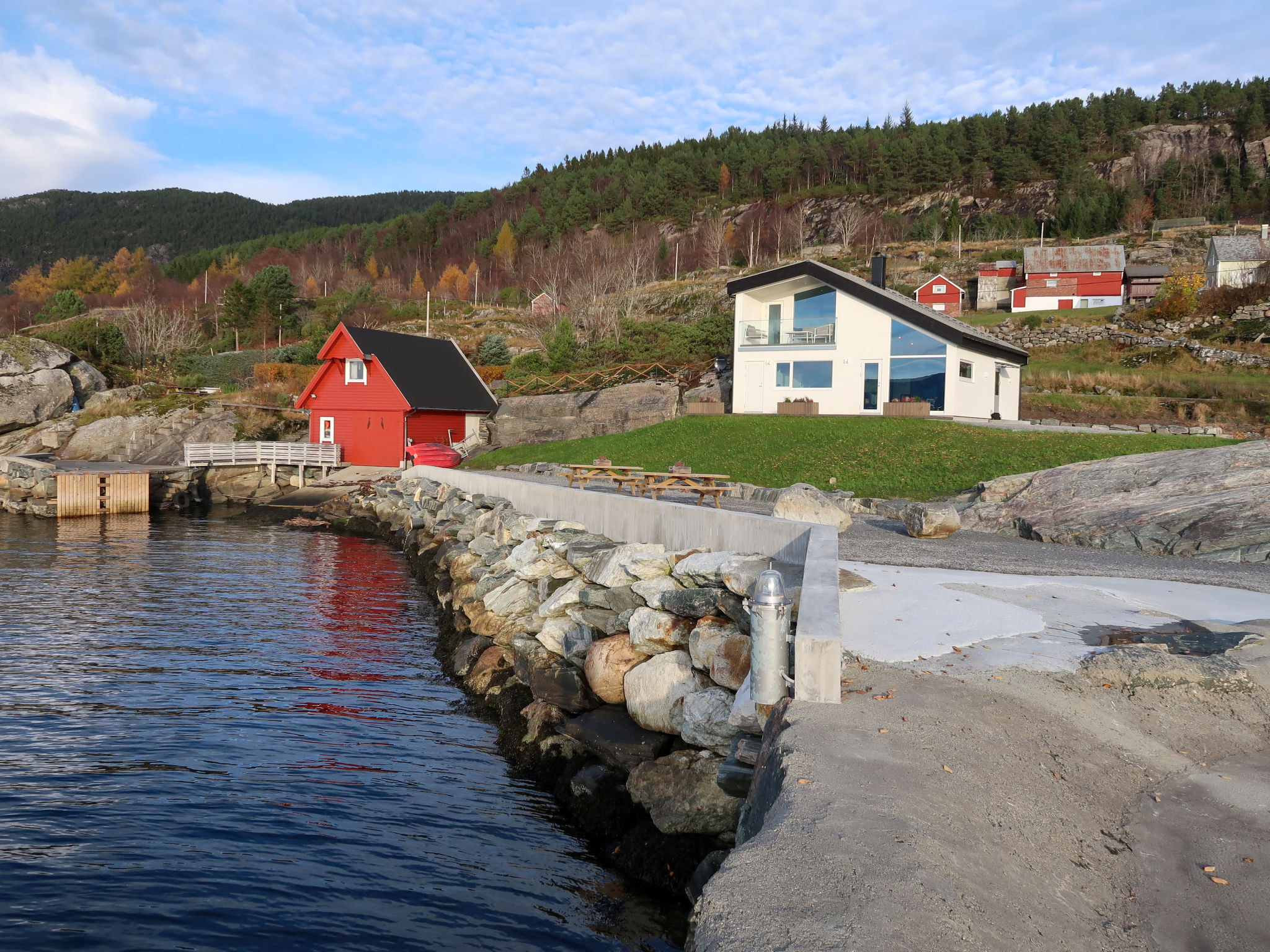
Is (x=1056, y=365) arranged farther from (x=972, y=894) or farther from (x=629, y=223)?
(x=629, y=223)

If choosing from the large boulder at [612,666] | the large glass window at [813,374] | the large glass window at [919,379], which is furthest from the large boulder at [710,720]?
the large glass window at [813,374]

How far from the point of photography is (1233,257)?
65.3m

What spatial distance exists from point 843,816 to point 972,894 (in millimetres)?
659

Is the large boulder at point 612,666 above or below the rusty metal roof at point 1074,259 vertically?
below

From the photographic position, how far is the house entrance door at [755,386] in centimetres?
3553

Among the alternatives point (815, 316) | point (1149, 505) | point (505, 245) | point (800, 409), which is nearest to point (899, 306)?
point (815, 316)

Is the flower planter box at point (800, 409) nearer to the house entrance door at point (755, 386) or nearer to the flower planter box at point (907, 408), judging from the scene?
the house entrance door at point (755, 386)

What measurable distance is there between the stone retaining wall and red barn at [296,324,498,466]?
2532cm

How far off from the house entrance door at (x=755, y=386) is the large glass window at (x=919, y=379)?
5.50 m

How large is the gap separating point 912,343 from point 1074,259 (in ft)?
158

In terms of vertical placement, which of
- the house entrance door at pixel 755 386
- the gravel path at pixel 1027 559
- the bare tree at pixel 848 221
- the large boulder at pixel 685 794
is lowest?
the large boulder at pixel 685 794

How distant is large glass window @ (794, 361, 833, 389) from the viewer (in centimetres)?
3409

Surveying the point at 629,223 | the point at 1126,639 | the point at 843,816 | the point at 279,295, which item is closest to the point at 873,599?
the point at 1126,639

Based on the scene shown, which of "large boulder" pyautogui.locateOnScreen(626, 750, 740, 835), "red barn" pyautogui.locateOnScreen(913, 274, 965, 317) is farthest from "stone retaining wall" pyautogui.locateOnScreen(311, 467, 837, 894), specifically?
"red barn" pyautogui.locateOnScreen(913, 274, 965, 317)
